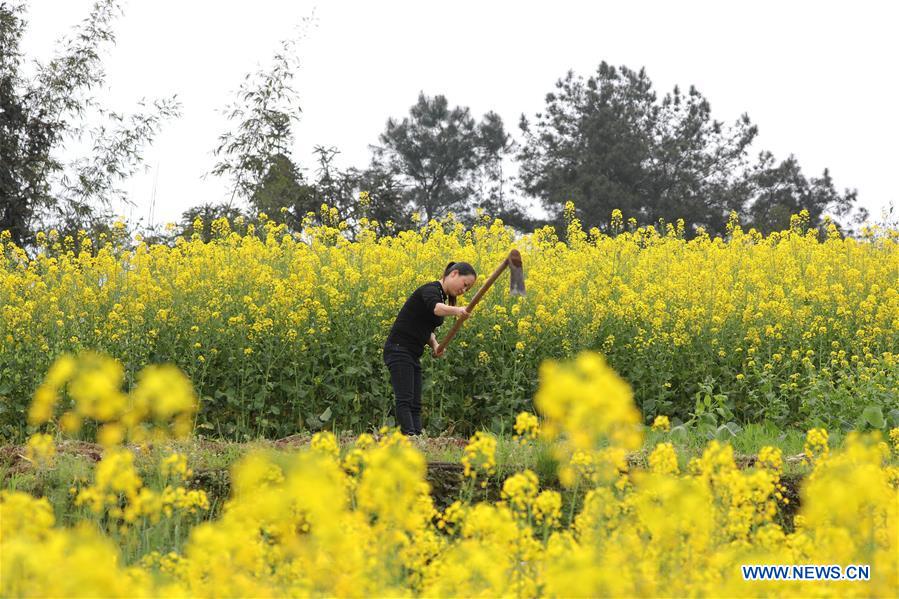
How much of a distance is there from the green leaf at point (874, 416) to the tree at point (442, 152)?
29165 mm

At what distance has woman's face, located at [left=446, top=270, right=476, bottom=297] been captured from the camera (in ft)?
21.9

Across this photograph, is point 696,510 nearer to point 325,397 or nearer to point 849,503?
point 849,503

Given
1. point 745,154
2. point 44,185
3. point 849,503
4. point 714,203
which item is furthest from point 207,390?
point 745,154

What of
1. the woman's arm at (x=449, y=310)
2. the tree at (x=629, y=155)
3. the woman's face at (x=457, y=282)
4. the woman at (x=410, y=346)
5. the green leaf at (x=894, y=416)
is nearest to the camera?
the woman's arm at (x=449, y=310)

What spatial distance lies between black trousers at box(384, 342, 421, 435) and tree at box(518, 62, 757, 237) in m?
24.5

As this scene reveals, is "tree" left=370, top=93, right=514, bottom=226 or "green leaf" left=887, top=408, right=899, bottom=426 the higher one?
"tree" left=370, top=93, right=514, bottom=226

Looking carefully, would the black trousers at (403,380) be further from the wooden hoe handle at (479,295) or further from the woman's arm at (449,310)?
the woman's arm at (449,310)

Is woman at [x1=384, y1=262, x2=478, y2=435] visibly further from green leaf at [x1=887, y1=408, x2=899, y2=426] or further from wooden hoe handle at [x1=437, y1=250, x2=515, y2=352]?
green leaf at [x1=887, y1=408, x2=899, y2=426]

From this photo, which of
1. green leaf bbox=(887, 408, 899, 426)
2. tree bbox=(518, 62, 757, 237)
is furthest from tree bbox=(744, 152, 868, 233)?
green leaf bbox=(887, 408, 899, 426)

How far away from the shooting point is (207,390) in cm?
802

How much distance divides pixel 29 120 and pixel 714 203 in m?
23.2

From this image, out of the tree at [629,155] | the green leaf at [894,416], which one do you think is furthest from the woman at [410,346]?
the tree at [629,155]

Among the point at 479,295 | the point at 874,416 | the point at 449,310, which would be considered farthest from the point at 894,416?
the point at 449,310

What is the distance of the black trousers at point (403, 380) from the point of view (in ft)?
22.9
